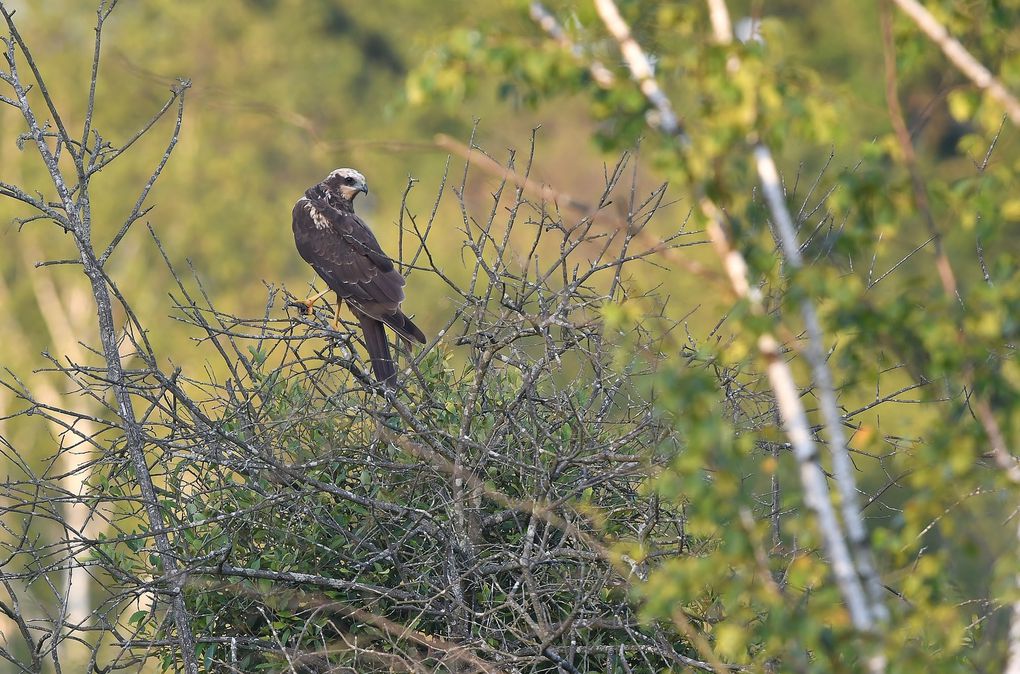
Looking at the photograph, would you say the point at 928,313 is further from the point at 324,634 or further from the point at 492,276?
the point at 324,634

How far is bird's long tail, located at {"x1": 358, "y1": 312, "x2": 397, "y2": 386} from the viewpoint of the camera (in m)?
7.38

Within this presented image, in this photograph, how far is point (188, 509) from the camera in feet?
20.3

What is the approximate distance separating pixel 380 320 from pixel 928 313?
195 inches

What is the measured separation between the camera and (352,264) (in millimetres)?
8781

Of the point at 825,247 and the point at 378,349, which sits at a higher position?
the point at 378,349

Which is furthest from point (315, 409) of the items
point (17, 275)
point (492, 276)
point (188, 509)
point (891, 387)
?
point (17, 275)

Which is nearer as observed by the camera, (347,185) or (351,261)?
(351,261)

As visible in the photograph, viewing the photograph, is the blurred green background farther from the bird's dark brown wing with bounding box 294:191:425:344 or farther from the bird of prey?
the bird's dark brown wing with bounding box 294:191:425:344

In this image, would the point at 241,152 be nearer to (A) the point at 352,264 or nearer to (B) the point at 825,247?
(A) the point at 352,264

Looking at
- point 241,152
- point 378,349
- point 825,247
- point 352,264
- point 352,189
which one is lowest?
point 825,247

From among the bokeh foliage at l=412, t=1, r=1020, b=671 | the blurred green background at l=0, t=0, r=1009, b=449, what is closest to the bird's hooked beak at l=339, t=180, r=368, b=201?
the bokeh foliage at l=412, t=1, r=1020, b=671

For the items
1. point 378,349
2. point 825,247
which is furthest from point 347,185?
point 825,247

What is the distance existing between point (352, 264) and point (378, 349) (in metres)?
1.19

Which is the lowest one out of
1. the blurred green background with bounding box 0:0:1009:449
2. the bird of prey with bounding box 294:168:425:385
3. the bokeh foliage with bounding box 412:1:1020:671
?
the bokeh foliage with bounding box 412:1:1020:671
